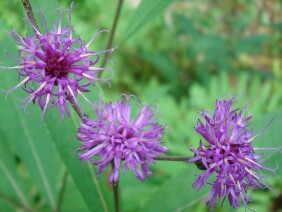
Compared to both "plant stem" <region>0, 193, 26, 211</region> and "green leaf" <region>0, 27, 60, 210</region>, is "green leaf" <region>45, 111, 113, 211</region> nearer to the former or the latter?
"green leaf" <region>0, 27, 60, 210</region>

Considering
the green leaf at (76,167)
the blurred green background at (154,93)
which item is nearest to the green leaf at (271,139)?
the blurred green background at (154,93)

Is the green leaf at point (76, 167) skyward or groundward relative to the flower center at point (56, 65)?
groundward

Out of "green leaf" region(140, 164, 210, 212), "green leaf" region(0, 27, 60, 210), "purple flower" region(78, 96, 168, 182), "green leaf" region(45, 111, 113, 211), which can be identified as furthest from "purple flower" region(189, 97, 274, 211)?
"green leaf" region(0, 27, 60, 210)

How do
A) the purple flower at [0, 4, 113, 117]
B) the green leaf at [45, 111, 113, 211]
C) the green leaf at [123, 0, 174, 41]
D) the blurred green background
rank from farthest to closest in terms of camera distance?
1. the green leaf at [123, 0, 174, 41]
2. the blurred green background
3. the green leaf at [45, 111, 113, 211]
4. the purple flower at [0, 4, 113, 117]

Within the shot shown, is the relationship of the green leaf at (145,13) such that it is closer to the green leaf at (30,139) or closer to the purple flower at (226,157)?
the green leaf at (30,139)

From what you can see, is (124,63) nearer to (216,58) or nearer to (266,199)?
(216,58)

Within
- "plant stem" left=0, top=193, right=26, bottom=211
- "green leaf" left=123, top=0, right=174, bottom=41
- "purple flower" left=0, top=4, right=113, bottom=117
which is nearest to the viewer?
"purple flower" left=0, top=4, right=113, bottom=117

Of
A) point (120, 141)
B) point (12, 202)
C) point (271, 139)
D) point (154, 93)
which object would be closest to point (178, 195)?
point (271, 139)
